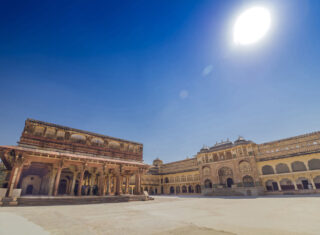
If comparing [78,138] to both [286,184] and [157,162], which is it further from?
[286,184]

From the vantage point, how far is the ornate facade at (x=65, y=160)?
58.5 feet

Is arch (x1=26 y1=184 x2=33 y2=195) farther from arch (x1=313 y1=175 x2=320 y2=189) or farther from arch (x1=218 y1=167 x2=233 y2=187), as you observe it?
arch (x1=313 y1=175 x2=320 y2=189)

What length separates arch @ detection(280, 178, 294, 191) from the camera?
3061 cm

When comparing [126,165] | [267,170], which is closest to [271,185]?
[267,170]

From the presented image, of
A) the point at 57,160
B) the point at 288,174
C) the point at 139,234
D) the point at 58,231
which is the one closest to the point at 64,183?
the point at 57,160

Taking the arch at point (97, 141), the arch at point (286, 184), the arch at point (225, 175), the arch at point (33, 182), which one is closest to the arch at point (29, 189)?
the arch at point (33, 182)

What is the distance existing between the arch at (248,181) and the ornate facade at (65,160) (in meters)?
23.6

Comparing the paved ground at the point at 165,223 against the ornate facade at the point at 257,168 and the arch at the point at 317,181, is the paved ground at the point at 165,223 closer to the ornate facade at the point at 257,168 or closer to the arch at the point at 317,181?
the ornate facade at the point at 257,168

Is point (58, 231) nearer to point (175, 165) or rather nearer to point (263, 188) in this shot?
point (263, 188)

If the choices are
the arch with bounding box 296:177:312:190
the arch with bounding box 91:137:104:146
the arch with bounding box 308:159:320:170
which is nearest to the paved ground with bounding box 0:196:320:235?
the arch with bounding box 91:137:104:146

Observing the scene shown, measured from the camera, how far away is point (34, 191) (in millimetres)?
25641

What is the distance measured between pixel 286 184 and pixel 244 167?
7662mm

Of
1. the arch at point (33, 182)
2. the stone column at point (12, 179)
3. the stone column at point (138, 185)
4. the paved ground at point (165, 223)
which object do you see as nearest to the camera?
the paved ground at point (165, 223)

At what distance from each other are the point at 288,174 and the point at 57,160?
38686mm
